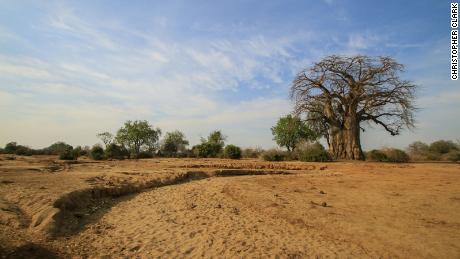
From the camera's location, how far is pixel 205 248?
5.47 m

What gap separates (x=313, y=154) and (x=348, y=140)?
2.83 m

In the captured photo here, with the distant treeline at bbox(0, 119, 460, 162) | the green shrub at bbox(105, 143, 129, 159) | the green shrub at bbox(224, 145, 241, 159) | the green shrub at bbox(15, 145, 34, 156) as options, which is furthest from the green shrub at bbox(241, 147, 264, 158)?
the green shrub at bbox(15, 145, 34, 156)

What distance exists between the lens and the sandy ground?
5301mm

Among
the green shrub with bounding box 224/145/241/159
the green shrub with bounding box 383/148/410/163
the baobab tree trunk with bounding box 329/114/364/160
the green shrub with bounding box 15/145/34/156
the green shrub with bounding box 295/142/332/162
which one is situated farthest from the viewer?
the green shrub with bounding box 15/145/34/156

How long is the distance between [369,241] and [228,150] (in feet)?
78.5

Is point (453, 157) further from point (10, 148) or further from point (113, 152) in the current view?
point (10, 148)

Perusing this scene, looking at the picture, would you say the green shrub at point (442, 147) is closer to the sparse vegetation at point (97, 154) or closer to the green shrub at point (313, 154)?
the green shrub at point (313, 154)

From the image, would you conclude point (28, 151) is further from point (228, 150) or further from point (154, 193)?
point (154, 193)

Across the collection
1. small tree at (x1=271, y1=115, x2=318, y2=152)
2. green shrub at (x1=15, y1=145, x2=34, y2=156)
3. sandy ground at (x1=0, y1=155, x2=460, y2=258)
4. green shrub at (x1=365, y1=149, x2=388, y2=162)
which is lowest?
sandy ground at (x1=0, y1=155, x2=460, y2=258)

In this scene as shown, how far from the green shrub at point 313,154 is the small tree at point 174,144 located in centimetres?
2097

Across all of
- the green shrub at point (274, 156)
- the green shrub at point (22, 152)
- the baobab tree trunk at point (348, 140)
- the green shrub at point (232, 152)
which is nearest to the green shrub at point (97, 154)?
the green shrub at point (22, 152)

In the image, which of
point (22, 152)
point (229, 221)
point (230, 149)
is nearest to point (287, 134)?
point (230, 149)

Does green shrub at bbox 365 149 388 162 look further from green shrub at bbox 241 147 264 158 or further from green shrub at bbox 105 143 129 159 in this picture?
green shrub at bbox 105 143 129 159

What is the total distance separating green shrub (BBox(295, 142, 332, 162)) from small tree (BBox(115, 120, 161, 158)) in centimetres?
2666
